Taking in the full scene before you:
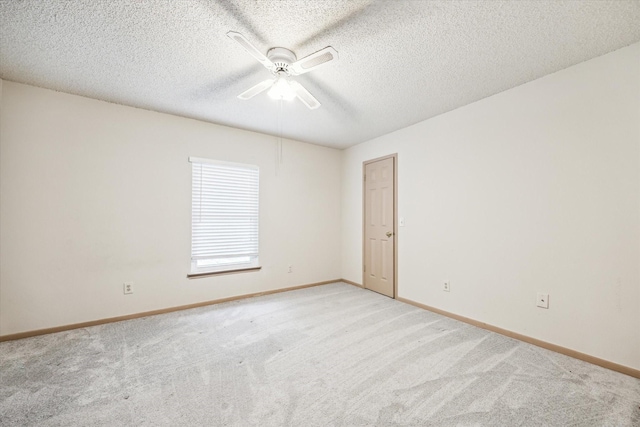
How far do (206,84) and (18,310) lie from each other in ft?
9.20

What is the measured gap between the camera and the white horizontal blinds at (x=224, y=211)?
3.48 metres

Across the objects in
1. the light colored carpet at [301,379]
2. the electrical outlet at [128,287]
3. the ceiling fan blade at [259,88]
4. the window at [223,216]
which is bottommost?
the light colored carpet at [301,379]

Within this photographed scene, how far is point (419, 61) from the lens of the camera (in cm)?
216

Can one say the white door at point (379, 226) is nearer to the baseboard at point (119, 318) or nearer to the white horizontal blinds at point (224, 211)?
the baseboard at point (119, 318)

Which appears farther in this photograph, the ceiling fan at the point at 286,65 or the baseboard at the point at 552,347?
the baseboard at the point at 552,347

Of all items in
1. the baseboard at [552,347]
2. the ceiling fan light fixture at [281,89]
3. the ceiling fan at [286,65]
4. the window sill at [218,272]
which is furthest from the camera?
the window sill at [218,272]

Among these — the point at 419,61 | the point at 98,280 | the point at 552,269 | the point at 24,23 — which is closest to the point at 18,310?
the point at 98,280

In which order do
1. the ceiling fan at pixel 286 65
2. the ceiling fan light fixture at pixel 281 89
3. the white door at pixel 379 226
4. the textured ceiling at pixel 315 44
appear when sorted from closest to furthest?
the textured ceiling at pixel 315 44, the ceiling fan at pixel 286 65, the ceiling fan light fixture at pixel 281 89, the white door at pixel 379 226

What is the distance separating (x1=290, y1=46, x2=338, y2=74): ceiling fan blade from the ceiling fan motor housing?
2.2 inches

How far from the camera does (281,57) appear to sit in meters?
2.00

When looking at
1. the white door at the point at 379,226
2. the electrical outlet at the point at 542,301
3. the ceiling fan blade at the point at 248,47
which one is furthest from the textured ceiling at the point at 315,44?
the electrical outlet at the point at 542,301

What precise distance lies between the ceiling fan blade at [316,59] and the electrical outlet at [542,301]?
8.77ft

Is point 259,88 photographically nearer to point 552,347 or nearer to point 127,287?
point 127,287

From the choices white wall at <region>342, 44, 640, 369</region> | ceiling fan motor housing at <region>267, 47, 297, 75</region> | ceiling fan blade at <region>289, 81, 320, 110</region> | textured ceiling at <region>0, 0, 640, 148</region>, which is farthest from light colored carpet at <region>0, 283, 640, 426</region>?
textured ceiling at <region>0, 0, 640, 148</region>
